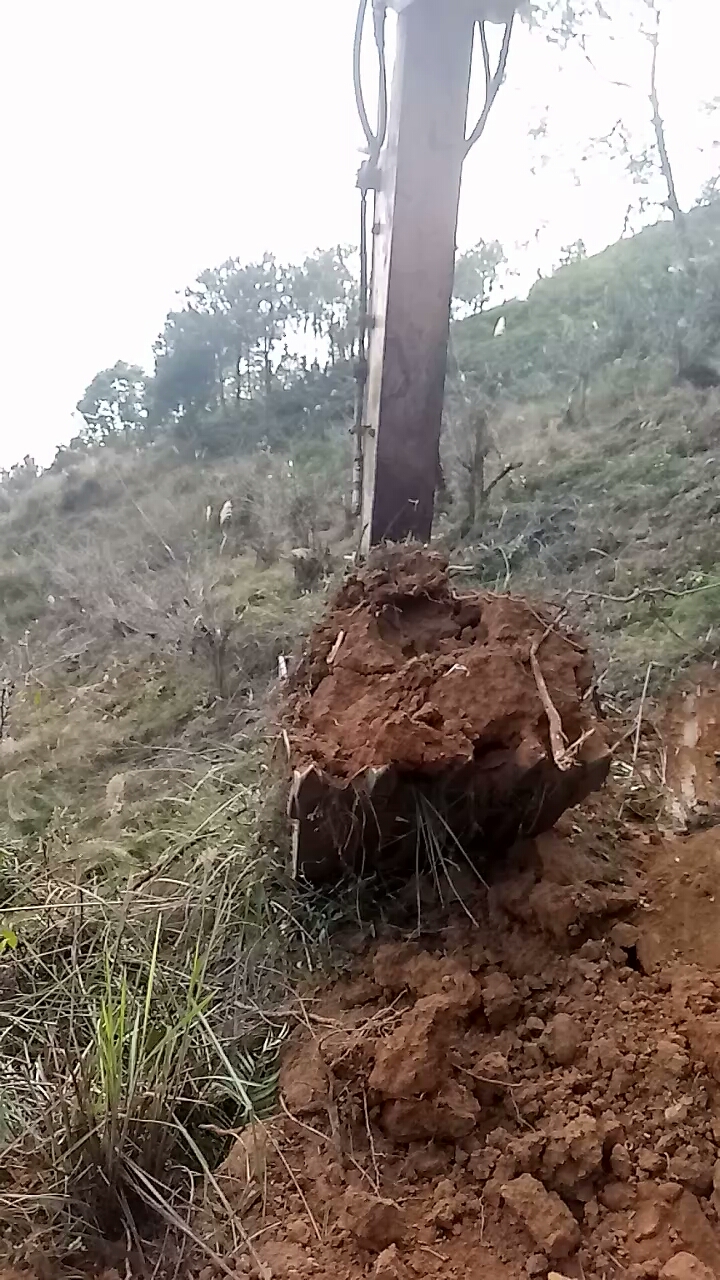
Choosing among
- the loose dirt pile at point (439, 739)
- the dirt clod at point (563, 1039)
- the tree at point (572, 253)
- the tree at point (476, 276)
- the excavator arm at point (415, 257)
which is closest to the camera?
the dirt clod at point (563, 1039)

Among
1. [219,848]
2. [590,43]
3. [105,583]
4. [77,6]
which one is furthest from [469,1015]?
[590,43]

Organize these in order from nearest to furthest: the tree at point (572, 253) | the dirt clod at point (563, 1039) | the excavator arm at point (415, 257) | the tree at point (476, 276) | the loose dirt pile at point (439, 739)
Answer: the dirt clod at point (563, 1039)
the loose dirt pile at point (439, 739)
the excavator arm at point (415, 257)
the tree at point (476, 276)
the tree at point (572, 253)

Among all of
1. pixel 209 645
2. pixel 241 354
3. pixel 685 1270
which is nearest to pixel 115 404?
pixel 241 354

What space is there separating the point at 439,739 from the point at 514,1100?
482mm

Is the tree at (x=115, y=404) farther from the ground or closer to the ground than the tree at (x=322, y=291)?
closer to the ground

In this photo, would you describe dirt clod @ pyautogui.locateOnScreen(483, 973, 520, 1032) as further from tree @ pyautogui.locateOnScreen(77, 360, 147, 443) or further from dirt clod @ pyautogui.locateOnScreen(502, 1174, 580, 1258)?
tree @ pyautogui.locateOnScreen(77, 360, 147, 443)

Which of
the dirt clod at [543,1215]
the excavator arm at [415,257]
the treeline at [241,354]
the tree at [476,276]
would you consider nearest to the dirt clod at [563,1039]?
the dirt clod at [543,1215]

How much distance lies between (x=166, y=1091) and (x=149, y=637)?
74.7 inches

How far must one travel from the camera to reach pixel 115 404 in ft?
16.9

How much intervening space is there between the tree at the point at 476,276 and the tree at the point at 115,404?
5.54 feet

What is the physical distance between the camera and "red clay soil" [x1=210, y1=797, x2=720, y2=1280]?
1.15 metres

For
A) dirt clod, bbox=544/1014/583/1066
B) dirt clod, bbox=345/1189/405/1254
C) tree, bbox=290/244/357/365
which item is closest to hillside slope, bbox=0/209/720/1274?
dirt clod, bbox=345/1189/405/1254

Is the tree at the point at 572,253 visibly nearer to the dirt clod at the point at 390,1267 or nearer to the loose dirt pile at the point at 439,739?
the loose dirt pile at the point at 439,739

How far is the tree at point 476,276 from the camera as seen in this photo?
4.80 meters
